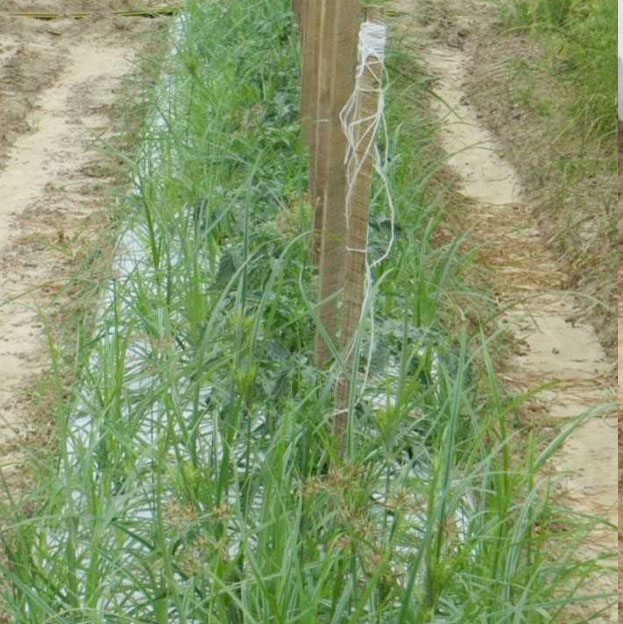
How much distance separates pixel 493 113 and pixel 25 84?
291cm

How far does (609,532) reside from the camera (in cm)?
448

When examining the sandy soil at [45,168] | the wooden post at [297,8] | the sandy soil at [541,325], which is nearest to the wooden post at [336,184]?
the sandy soil at [541,325]

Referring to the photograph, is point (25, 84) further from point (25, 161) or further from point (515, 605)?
point (515, 605)

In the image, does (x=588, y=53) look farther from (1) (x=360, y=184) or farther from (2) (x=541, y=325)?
(1) (x=360, y=184)

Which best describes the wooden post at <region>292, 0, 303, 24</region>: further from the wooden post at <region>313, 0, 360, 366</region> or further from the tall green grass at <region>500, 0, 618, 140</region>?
the wooden post at <region>313, 0, 360, 366</region>

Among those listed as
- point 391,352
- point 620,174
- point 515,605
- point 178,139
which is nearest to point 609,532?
point 391,352

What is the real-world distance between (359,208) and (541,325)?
2.46 metres

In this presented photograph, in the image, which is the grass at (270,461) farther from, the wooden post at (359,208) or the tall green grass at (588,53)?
the tall green grass at (588,53)

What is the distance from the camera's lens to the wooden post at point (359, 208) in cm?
382

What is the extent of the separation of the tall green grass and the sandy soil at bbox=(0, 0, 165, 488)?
235cm

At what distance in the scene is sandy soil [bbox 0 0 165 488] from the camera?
5.51 metres

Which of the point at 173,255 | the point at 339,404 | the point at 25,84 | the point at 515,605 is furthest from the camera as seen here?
the point at 25,84

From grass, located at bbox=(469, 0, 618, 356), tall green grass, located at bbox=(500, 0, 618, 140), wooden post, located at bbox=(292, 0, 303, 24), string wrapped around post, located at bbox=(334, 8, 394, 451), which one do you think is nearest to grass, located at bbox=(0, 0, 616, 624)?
string wrapped around post, located at bbox=(334, 8, 394, 451)

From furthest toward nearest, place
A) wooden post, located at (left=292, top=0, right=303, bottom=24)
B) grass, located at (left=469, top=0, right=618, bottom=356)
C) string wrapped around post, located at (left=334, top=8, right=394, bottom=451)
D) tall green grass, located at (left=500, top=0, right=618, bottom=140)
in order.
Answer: wooden post, located at (left=292, top=0, right=303, bottom=24), tall green grass, located at (left=500, top=0, right=618, bottom=140), grass, located at (left=469, top=0, right=618, bottom=356), string wrapped around post, located at (left=334, top=8, right=394, bottom=451)
